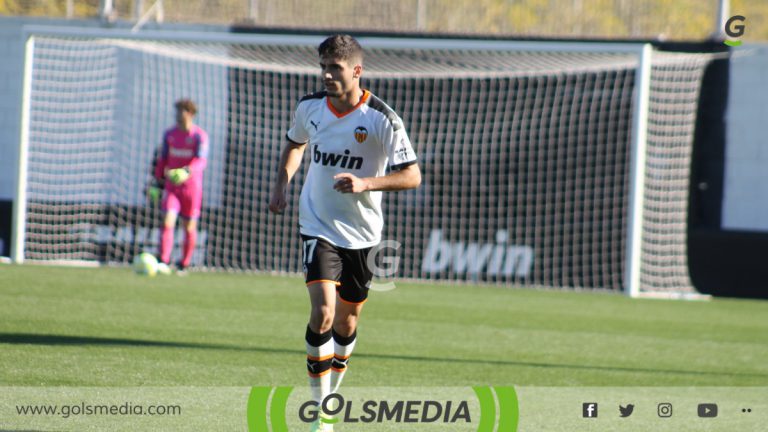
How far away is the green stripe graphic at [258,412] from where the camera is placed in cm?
473

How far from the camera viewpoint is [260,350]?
26.3ft

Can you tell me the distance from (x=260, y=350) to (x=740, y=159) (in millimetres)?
10682

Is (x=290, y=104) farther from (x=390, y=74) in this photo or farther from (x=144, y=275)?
(x=144, y=275)

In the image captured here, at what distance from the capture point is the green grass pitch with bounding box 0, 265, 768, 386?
7.00 m

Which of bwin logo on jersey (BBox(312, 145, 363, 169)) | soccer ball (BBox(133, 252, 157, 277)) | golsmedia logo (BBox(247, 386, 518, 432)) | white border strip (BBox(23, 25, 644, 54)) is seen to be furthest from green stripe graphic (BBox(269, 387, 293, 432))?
white border strip (BBox(23, 25, 644, 54))

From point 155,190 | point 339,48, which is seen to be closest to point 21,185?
point 155,190

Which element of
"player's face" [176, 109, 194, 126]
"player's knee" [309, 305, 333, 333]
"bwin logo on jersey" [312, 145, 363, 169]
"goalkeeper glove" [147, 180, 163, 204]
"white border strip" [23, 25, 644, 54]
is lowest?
"player's knee" [309, 305, 333, 333]

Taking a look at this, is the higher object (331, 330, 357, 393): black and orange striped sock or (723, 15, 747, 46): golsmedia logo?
(723, 15, 747, 46): golsmedia logo

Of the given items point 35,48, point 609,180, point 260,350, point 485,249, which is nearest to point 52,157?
point 35,48

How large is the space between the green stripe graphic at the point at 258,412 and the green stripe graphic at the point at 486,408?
1.20 meters

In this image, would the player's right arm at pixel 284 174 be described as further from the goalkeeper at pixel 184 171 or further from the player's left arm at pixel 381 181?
the goalkeeper at pixel 184 171

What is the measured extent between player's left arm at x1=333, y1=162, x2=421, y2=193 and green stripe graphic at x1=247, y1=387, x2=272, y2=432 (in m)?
1.05

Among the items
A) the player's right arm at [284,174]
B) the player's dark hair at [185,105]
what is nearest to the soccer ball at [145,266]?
the player's dark hair at [185,105]

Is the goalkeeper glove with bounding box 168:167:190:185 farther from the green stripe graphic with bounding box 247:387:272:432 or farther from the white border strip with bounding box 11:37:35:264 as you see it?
the green stripe graphic with bounding box 247:387:272:432
